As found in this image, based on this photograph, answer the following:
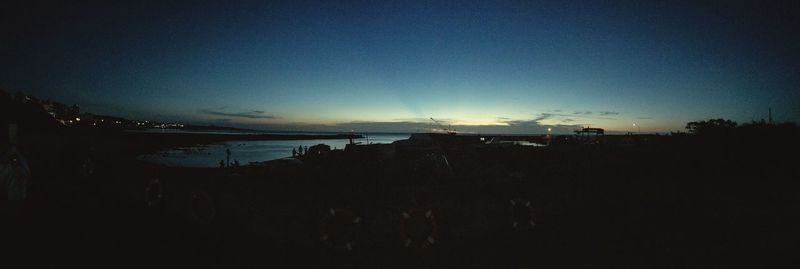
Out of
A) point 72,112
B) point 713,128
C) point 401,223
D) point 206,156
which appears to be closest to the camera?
point 401,223

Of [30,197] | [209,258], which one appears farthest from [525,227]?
[30,197]

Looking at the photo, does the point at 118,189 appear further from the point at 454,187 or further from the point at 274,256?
the point at 454,187

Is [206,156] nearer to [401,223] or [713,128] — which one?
[401,223]

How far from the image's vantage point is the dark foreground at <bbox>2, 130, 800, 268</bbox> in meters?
7.26

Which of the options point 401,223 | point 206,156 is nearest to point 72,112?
point 206,156

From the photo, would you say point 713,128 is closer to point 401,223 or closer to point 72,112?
point 401,223

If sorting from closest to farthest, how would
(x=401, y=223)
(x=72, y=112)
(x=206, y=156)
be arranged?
(x=401, y=223)
(x=206, y=156)
(x=72, y=112)

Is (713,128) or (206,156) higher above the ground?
(713,128)

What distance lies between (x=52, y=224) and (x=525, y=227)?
11.6 m

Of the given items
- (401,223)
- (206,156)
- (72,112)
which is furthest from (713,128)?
(72,112)

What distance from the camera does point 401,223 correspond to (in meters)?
7.98

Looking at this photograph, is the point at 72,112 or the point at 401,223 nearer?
the point at 401,223

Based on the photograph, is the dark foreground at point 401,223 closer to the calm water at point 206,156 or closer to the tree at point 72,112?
the calm water at point 206,156

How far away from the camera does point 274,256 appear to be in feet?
23.9
